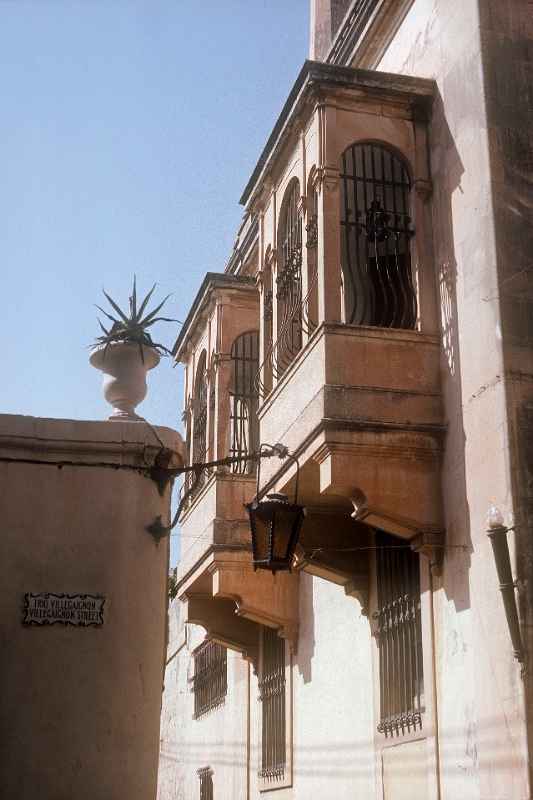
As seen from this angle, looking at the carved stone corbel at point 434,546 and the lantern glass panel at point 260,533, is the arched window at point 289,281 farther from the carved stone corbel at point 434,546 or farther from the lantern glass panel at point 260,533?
the lantern glass panel at point 260,533

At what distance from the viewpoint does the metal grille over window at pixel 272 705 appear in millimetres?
13988

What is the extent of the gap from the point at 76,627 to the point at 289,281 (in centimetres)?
584

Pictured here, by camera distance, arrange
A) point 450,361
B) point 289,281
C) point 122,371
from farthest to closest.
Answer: point 289,281 → point 450,361 → point 122,371

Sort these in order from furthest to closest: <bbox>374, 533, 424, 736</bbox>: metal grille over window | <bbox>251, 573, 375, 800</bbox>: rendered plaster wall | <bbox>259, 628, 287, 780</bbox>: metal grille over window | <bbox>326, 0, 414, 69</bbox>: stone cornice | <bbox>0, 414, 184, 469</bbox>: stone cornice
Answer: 1. <bbox>259, 628, 287, 780</bbox>: metal grille over window
2. <bbox>326, 0, 414, 69</bbox>: stone cornice
3. <bbox>251, 573, 375, 800</bbox>: rendered plaster wall
4. <bbox>374, 533, 424, 736</bbox>: metal grille over window
5. <bbox>0, 414, 184, 469</bbox>: stone cornice

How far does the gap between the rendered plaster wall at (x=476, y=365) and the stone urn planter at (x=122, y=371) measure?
2.95 m

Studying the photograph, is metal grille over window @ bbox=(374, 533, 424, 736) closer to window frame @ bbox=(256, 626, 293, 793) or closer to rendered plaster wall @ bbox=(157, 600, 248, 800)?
window frame @ bbox=(256, 626, 293, 793)

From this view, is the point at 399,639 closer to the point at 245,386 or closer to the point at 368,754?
the point at 368,754

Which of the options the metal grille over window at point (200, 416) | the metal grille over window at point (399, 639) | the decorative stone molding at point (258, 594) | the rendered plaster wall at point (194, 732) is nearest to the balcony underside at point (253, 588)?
the decorative stone molding at point (258, 594)

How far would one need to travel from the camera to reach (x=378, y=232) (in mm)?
10602

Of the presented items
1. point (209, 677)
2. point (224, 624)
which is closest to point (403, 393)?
point (224, 624)

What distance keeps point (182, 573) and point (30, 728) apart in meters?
8.94

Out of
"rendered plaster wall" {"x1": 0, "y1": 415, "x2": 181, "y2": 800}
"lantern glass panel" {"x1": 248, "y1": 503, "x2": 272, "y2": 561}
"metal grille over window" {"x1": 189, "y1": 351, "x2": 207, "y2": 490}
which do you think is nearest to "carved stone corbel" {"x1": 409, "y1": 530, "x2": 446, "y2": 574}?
"lantern glass panel" {"x1": 248, "y1": 503, "x2": 272, "y2": 561}

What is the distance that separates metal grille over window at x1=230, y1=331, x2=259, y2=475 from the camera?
14.8 m

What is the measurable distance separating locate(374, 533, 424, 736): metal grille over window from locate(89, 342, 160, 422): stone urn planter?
3975mm
